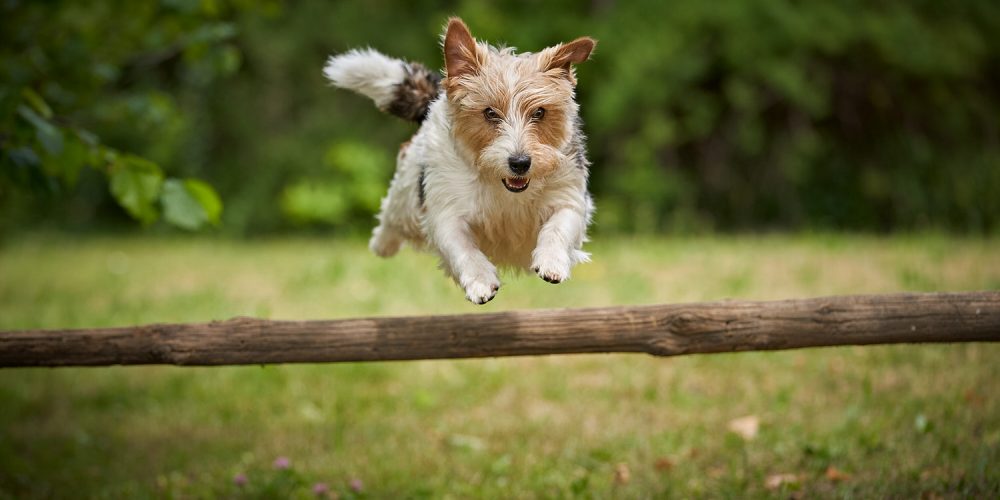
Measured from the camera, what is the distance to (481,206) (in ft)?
11.0

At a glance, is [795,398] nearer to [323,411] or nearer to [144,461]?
[323,411]

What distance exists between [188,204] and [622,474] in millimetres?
2438

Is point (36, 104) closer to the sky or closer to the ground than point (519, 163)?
closer to the sky

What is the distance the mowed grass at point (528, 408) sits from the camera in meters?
4.68

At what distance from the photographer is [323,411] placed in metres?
6.07

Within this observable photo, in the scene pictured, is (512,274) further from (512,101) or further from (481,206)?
(512,101)

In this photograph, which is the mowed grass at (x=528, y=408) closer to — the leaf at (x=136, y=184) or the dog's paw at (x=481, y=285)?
the leaf at (x=136, y=184)

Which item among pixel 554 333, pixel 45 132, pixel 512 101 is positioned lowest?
pixel 554 333

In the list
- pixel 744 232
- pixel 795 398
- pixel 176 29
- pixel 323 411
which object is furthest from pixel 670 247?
pixel 176 29

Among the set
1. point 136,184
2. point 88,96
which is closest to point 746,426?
point 136,184

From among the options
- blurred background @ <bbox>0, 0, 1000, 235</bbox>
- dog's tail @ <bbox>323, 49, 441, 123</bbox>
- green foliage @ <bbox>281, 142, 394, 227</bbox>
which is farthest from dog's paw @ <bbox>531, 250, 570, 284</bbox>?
green foliage @ <bbox>281, 142, 394, 227</bbox>

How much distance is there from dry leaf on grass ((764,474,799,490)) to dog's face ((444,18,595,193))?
7.00 feet

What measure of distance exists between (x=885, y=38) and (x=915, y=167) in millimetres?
1981

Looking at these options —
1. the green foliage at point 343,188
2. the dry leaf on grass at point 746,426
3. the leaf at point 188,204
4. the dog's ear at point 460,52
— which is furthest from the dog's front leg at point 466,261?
the green foliage at point 343,188
